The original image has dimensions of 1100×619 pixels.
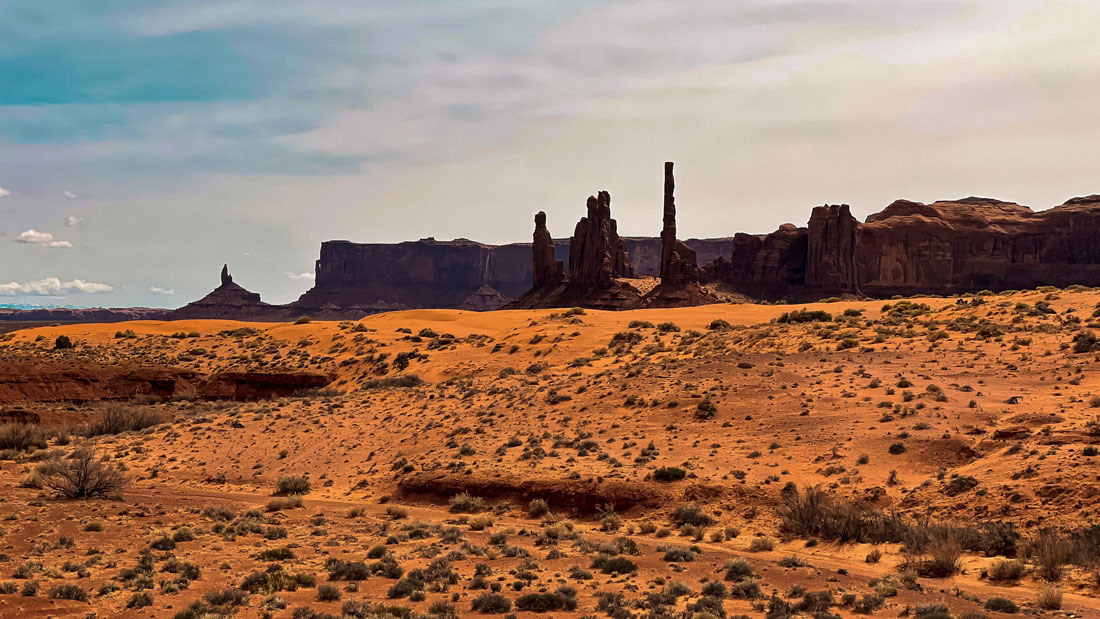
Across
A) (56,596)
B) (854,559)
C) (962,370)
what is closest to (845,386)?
(962,370)

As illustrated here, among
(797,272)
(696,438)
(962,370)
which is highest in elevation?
(797,272)

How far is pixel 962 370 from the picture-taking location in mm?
28906

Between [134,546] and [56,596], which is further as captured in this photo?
[134,546]

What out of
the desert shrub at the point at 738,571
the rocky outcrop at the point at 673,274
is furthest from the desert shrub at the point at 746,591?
the rocky outcrop at the point at 673,274

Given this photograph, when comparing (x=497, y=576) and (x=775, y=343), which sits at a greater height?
(x=775, y=343)

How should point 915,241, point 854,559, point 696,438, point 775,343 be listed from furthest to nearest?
1. point 915,241
2. point 775,343
3. point 696,438
4. point 854,559

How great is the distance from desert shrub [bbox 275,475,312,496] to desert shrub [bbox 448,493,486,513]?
231 inches

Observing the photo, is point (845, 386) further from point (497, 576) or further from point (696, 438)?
point (497, 576)

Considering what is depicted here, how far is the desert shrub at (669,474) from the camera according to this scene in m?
22.5

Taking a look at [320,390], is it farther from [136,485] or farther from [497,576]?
[497,576]

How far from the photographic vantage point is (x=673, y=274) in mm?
99438

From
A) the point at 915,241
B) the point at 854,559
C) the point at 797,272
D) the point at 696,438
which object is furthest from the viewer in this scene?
the point at 915,241

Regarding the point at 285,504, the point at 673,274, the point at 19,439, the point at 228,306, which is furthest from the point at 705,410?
the point at 228,306

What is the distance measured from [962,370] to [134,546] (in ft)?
81.2
